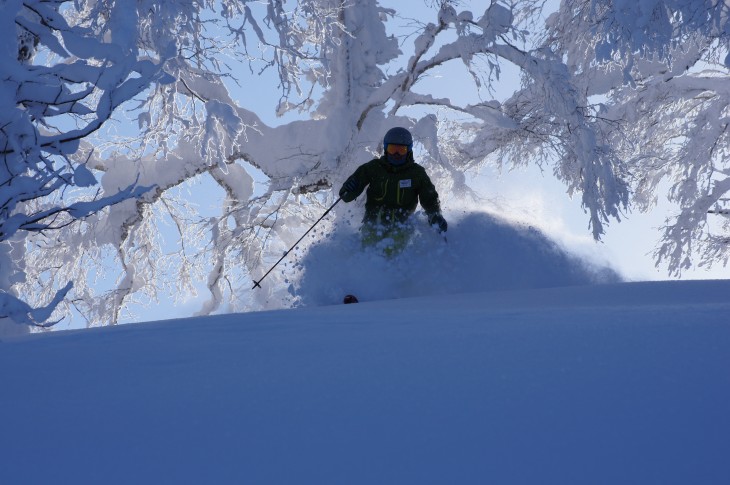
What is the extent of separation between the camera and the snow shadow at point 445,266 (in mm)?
5609

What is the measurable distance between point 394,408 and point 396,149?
5.00m

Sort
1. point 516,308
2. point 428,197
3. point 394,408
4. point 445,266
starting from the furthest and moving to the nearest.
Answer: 1. point 428,197
2. point 445,266
3. point 516,308
4. point 394,408

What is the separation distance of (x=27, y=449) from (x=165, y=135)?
8.07 metres

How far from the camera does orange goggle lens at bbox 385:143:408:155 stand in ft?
20.3

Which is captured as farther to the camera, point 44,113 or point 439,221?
point 439,221

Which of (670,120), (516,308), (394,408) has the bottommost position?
(394,408)

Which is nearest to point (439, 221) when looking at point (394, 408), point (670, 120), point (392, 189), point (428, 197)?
point (428, 197)

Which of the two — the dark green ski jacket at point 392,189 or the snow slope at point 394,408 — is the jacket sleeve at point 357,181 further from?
the snow slope at point 394,408

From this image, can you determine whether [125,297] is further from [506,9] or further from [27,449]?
[27,449]

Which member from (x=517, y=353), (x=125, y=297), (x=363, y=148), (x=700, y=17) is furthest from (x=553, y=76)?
(x=125, y=297)

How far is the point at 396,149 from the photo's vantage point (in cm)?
618

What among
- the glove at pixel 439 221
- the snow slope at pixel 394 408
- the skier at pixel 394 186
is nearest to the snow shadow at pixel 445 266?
the glove at pixel 439 221

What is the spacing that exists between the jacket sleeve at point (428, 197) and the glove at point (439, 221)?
6cm

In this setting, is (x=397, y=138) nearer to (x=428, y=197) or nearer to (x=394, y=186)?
(x=394, y=186)
